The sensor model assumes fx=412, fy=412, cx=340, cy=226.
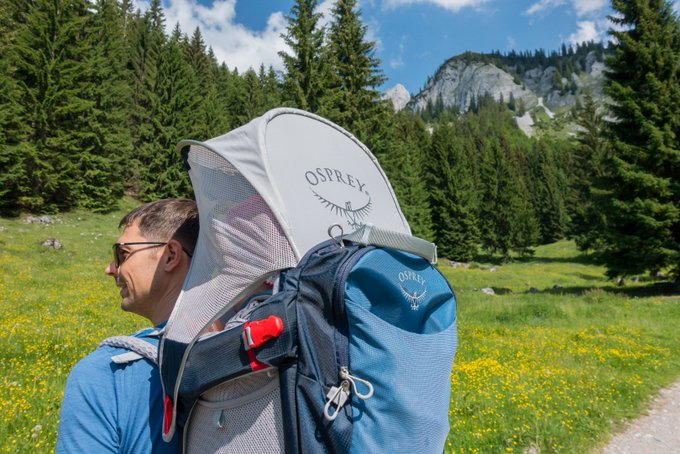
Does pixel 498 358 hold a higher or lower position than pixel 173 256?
lower

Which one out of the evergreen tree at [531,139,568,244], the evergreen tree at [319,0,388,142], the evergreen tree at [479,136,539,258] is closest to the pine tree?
the evergreen tree at [319,0,388,142]

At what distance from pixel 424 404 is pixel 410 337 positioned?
19cm

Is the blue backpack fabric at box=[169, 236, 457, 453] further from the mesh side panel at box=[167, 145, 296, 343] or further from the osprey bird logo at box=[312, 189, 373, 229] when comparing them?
the osprey bird logo at box=[312, 189, 373, 229]

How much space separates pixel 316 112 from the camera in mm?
24062

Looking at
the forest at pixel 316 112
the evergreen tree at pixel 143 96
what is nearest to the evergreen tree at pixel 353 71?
the forest at pixel 316 112

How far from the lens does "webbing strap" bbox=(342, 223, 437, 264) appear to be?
1284 millimetres

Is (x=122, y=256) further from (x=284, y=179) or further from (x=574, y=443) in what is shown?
(x=574, y=443)

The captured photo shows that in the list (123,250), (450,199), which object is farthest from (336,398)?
(450,199)

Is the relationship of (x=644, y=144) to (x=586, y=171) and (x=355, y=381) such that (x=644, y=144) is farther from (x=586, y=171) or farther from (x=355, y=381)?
(x=586, y=171)

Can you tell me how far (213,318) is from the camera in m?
1.23

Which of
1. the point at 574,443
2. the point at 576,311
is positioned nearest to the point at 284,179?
the point at 574,443

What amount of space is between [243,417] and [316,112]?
947 inches

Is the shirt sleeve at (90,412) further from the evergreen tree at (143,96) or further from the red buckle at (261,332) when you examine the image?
the evergreen tree at (143,96)

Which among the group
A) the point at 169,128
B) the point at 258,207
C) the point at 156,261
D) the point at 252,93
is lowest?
the point at 156,261
